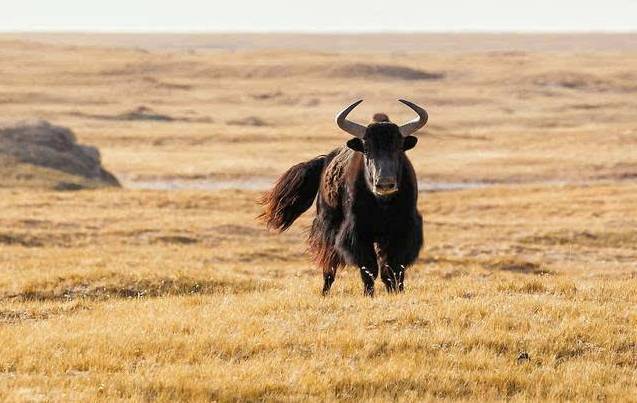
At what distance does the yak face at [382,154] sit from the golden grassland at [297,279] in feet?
3.95

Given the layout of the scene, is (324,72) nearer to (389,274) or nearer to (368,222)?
(389,274)

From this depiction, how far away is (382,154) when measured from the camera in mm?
11977

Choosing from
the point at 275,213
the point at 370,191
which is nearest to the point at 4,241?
the point at 275,213

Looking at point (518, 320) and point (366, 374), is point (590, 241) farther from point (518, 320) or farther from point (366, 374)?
point (366, 374)

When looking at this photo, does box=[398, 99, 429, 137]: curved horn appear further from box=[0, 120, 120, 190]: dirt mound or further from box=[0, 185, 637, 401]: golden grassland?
box=[0, 120, 120, 190]: dirt mound

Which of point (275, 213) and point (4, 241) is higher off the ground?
point (275, 213)

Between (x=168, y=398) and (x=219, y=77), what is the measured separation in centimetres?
10998

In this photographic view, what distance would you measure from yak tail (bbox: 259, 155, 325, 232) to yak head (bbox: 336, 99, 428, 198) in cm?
188

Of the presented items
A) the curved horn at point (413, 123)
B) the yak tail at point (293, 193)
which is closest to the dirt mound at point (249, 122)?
the yak tail at point (293, 193)

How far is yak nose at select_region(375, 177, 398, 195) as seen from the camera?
1164 centimetres

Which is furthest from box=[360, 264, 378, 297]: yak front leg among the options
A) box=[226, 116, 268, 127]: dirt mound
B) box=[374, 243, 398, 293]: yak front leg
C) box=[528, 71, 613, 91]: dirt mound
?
box=[528, 71, 613, 91]: dirt mound

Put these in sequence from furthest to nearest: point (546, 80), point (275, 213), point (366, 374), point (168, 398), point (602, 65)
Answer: point (602, 65)
point (546, 80)
point (275, 213)
point (366, 374)
point (168, 398)

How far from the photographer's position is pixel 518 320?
1078cm

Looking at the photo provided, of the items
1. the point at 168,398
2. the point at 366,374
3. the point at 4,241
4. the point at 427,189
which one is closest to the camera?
the point at 168,398
